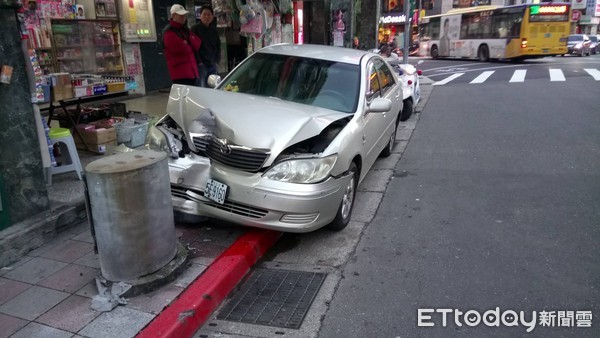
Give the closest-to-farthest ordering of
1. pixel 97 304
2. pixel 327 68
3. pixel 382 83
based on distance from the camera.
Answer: pixel 97 304 < pixel 327 68 < pixel 382 83

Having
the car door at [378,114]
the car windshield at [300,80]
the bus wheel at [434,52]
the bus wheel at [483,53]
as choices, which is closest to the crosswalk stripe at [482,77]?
the bus wheel at [483,53]

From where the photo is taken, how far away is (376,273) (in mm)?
3887

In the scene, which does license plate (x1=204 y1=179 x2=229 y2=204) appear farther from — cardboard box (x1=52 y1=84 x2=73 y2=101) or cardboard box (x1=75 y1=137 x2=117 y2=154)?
cardboard box (x1=75 y1=137 x2=117 y2=154)

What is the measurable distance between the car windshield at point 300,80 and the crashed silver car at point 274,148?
13 millimetres

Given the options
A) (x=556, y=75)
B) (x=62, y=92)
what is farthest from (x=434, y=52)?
(x=62, y=92)

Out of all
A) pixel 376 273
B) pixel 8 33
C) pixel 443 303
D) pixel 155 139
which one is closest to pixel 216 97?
pixel 155 139

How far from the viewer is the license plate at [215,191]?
397 cm

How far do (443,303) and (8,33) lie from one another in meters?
4.02

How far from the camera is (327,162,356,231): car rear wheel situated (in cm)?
452

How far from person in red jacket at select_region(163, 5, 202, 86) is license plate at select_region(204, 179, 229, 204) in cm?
354

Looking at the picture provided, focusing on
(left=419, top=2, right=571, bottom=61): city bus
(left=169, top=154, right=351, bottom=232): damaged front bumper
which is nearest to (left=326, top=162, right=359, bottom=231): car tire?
(left=169, top=154, right=351, bottom=232): damaged front bumper

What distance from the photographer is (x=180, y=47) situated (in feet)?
22.6

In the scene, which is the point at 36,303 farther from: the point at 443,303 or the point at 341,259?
the point at 443,303

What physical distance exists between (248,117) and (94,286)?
192 centimetres
